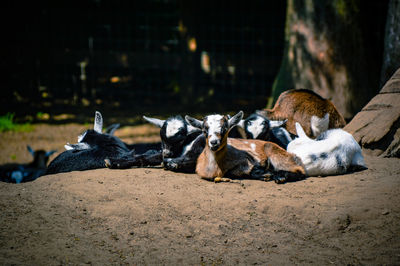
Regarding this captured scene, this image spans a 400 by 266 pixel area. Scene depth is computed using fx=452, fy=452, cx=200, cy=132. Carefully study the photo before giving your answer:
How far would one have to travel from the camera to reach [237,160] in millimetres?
4906

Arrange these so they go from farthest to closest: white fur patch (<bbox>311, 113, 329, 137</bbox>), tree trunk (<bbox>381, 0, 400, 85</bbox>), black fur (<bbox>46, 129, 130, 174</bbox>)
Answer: tree trunk (<bbox>381, 0, 400, 85</bbox>) → white fur patch (<bbox>311, 113, 329, 137</bbox>) → black fur (<bbox>46, 129, 130, 174</bbox>)

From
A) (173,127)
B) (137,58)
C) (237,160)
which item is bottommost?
(237,160)

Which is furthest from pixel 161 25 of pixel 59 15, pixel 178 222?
pixel 178 222

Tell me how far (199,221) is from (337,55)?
4791mm

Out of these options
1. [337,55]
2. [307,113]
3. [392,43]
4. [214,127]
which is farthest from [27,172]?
[392,43]

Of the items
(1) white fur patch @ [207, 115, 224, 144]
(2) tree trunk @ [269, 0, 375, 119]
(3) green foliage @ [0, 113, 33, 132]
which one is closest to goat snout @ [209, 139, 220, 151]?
(1) white fur patch @ [207, 115, 224, 144]

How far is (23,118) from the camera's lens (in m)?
9.84

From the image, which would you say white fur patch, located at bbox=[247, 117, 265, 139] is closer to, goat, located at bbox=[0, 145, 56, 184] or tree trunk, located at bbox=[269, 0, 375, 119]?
tree trunk, located at bbox=[269, 0, 375, 119]

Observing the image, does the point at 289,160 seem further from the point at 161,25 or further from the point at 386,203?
the point at 161,25

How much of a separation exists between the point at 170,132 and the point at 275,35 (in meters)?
6.24

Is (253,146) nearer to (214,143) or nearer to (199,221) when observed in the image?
(214,143)

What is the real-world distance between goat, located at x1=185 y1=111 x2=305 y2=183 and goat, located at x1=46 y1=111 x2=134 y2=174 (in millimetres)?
1208

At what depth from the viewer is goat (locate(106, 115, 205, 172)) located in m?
5.16

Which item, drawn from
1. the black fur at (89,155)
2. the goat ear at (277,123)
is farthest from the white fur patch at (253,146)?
the black fur at (89,155)
